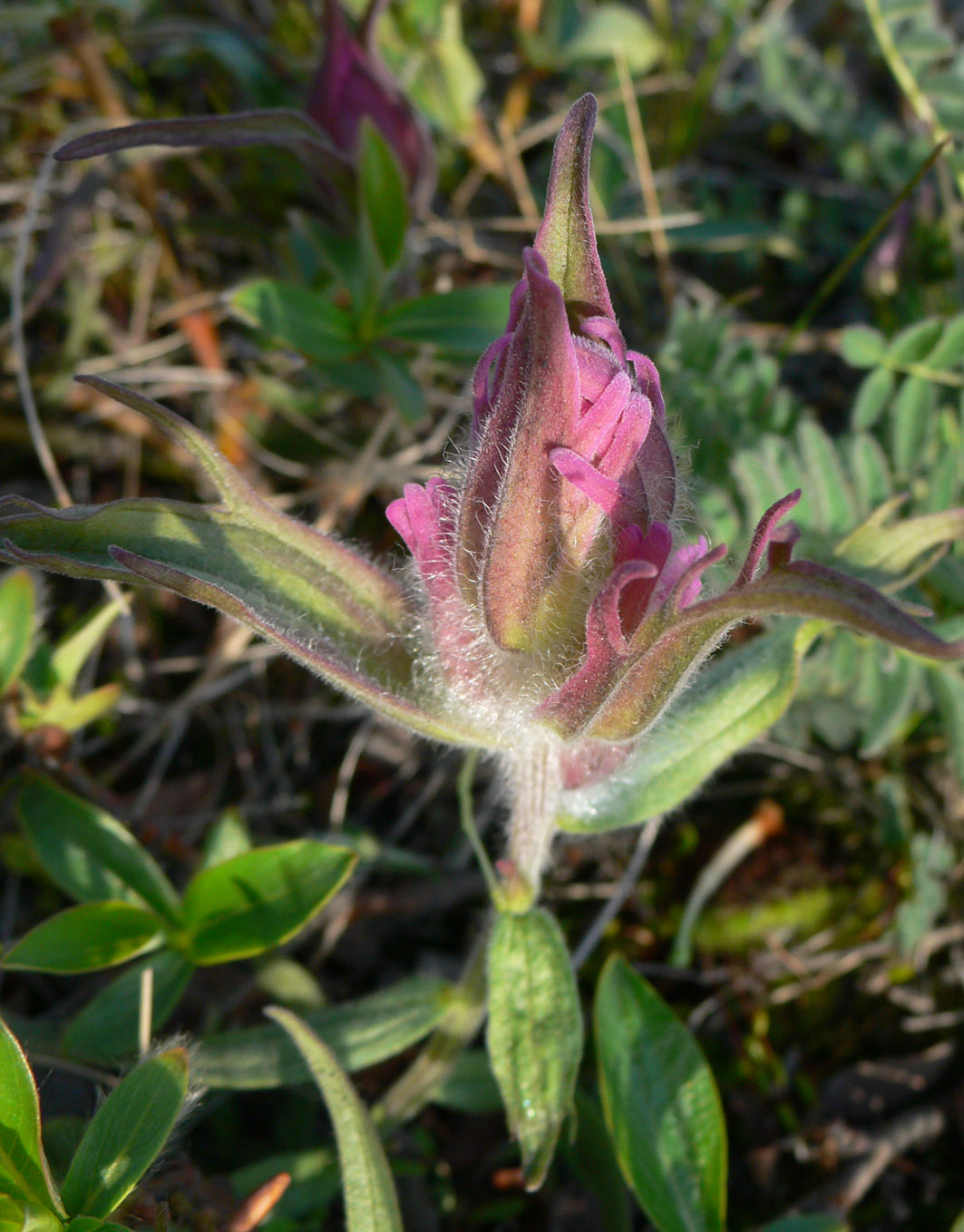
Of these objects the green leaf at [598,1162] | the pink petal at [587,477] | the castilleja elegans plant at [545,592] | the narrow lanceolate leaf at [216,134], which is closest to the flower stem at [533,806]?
the castilleja elegans plant at [545,592]

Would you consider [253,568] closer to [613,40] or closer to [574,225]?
[574,225]

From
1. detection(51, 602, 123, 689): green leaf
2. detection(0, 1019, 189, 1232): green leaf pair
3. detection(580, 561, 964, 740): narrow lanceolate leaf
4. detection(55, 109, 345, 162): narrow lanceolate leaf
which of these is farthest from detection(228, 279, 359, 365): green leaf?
detection(0, 1019, 189, 1232): green leaf pair

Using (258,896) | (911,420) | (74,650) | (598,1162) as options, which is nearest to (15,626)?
(74,650)

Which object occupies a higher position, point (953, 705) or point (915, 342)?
point (915, 342)

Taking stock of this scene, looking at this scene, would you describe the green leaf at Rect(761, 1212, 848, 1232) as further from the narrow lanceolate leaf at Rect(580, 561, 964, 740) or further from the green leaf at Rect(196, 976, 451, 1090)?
the narrow lanceolate leaf at Rect(580, 561, 964, 740)

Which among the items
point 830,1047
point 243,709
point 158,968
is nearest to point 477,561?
point 158,968
